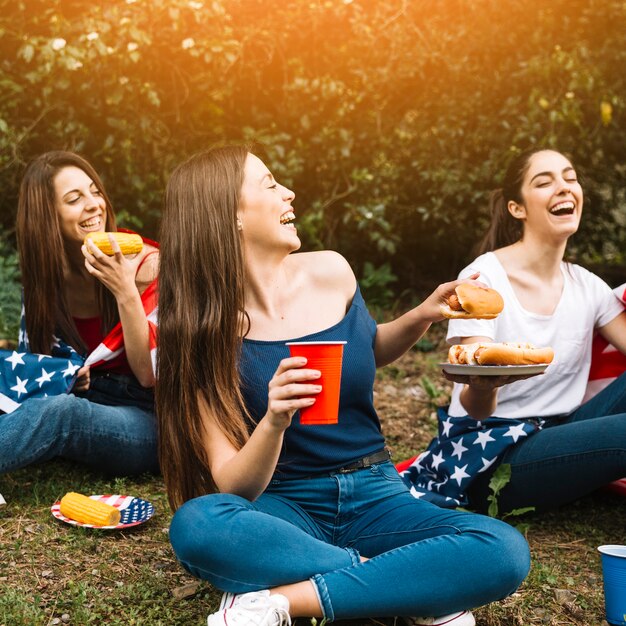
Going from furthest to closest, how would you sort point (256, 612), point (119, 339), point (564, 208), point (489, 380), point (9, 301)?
1. point (9, 301)
2. point (119, 339)
3. point (564, 208)
4. point (489, 380)
5. point (256, 612)

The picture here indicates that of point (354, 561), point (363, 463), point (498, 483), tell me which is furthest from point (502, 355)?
point (354, 561)

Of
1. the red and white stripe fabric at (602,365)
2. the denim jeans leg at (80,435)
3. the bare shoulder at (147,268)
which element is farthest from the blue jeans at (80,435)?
the red and white stripe fabric at (602,365)

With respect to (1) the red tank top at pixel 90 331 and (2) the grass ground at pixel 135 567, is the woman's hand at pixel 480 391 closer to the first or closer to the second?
(2) the grass ground at pixel 135 567

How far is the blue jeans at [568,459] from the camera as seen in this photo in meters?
3.38

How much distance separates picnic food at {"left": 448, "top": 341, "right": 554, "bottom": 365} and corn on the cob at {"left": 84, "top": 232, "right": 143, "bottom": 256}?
5.18ft

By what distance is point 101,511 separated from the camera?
11.3 feet

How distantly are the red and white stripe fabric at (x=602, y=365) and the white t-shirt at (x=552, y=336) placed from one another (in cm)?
9

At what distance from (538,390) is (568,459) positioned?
376 millimetres

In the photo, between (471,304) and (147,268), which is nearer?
(471,304)

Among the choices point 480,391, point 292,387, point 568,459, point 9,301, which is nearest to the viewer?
point 292,387

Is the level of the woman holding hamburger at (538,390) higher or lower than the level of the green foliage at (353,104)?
lower

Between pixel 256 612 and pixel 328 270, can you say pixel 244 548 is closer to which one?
pixel 256 612

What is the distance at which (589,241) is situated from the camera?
8.03m

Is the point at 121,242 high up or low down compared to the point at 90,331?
up
